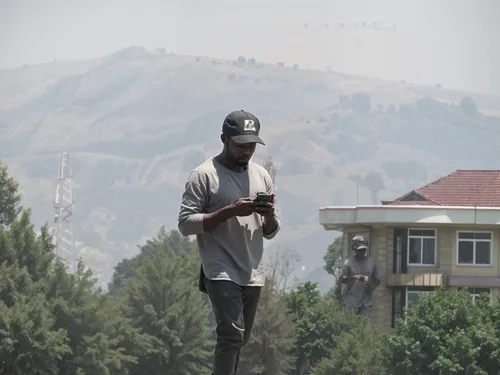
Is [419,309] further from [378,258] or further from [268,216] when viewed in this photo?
[268,216]

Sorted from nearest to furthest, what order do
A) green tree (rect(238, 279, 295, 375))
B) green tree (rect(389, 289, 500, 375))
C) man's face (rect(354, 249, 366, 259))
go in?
green tree (rect(389, 289, 500, 375)) < man's face (rect(354, 249, 366, 259)) < green tree (rect(238, 279, 295, 375))

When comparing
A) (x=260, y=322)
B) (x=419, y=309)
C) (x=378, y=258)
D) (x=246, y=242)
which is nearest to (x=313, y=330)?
(x=260, y=322)

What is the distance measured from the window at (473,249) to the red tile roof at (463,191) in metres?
5.37

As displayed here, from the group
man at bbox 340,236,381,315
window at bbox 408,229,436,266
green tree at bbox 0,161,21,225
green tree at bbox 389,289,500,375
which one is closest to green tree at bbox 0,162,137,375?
man at bbox 340,236,381,315

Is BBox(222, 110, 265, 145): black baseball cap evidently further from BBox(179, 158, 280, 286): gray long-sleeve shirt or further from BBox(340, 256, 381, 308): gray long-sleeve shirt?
BBox(340, 256, 381, 308): gray long-sleeve shirt

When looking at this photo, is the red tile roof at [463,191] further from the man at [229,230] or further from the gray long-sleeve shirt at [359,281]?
the man at [229,230]

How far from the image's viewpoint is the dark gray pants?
37.9 feet

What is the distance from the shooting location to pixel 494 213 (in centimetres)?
8725

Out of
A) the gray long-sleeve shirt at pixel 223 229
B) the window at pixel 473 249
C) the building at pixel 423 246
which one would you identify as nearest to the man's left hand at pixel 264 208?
the gray long-sleeve shirt at pixel 223 229

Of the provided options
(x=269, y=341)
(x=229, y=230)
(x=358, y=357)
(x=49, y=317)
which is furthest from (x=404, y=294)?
(x=229, y=230)

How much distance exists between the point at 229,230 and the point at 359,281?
198 ft

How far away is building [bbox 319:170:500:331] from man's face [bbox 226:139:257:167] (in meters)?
75.5

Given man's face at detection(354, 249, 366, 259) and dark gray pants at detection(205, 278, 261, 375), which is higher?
man's face at detection(354, 249, 366, 259)

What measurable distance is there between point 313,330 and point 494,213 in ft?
44.8
